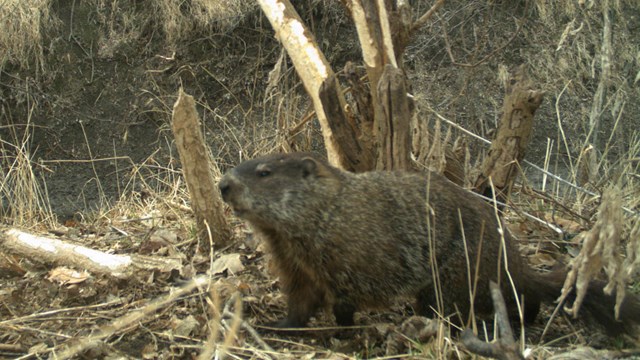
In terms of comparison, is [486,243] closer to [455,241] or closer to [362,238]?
[455,241]

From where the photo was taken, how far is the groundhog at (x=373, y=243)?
3844 mm

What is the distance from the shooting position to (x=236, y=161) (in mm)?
9992

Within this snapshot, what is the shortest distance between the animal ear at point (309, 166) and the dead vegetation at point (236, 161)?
832mm

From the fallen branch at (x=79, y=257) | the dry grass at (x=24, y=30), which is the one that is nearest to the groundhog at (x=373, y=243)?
the fallen branch at (x=79, y=257)

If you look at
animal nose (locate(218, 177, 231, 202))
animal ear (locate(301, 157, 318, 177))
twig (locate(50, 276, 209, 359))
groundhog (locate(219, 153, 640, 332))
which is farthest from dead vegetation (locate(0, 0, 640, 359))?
animal ear (locate(301, 157, 318, 177))

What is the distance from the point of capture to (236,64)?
35.4 feet

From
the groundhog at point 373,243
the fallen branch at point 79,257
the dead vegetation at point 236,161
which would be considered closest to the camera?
the dead vegetation at point 236,161

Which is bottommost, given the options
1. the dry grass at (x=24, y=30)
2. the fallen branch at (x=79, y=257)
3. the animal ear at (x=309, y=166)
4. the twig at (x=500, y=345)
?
the twig at (x=500, y=345)

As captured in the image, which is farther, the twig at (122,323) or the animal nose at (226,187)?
the animal nose at (226,187)

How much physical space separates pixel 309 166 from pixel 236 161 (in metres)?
6.14

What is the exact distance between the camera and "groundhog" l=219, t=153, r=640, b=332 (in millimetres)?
3844

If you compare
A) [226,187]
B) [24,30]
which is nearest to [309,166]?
[226,187]

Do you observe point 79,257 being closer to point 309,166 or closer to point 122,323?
point 309,166

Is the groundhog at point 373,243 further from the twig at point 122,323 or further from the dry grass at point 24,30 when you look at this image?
the dry grass at point 24,30
